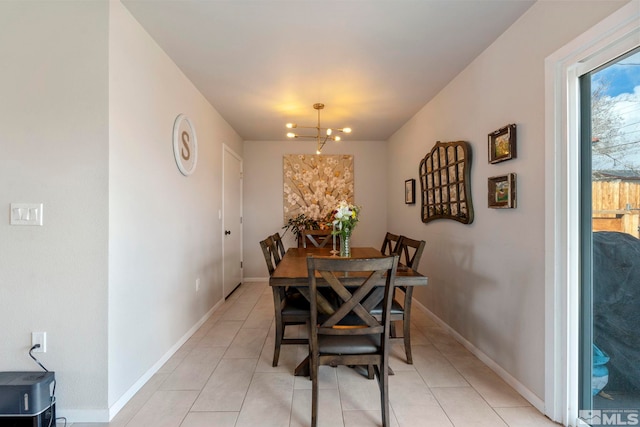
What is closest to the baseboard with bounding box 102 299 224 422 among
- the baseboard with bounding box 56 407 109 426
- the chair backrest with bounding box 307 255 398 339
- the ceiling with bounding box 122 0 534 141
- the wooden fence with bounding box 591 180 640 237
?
the baseboard with bounding box 56 407 109 426

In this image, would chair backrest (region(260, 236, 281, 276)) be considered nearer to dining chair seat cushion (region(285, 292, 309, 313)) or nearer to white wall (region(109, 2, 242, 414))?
dining chair seat cushion (region(285, 292, 309, 313))

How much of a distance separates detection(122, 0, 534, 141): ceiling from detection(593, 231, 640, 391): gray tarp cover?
4.81 feet

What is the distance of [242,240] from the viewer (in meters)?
4.82

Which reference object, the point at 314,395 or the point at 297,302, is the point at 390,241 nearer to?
the point at 297,302

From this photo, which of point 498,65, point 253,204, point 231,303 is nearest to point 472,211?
point 498,65

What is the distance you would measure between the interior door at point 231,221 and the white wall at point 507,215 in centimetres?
269

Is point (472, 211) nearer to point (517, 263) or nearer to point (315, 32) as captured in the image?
point (517, 263)

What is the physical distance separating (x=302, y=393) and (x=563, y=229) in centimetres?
181

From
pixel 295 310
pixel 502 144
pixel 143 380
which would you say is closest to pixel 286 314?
pixel 295 310

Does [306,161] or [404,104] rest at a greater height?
[404,104]

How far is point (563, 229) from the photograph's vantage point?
1.55 meters

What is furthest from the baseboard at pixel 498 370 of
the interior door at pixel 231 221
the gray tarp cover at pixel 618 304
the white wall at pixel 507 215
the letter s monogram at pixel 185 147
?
the letter s monogram at pixel 185 147

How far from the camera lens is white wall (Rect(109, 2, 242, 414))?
5.54 feet

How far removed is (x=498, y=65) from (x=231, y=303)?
12.1ft
